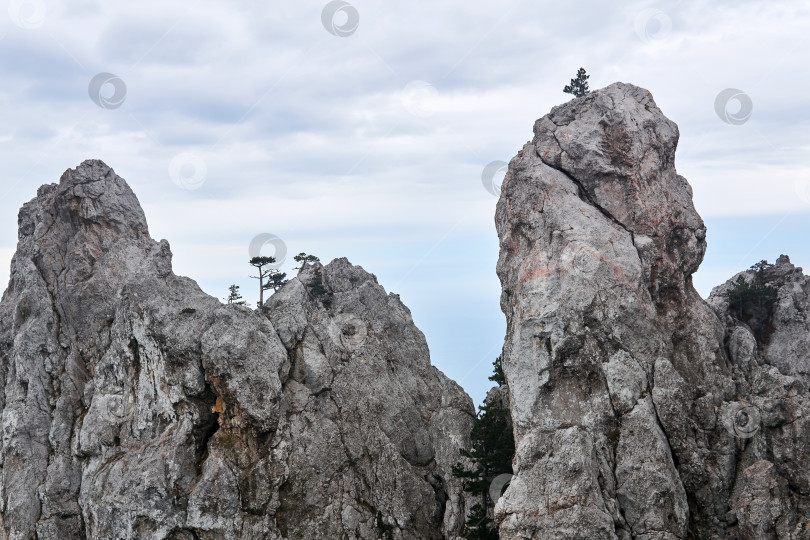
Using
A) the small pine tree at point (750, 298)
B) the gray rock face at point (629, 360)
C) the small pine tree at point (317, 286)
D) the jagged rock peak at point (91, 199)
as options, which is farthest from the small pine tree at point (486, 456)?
the jagged rock peak at point (91, 199)

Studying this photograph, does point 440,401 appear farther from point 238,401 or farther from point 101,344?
point 101,344

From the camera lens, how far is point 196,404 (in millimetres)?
54938

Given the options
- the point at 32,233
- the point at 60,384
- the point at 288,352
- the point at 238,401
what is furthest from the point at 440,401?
the point at 32,233

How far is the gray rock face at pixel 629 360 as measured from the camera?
142ft

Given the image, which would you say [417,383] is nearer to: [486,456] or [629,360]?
[486,456]

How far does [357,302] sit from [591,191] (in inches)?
968

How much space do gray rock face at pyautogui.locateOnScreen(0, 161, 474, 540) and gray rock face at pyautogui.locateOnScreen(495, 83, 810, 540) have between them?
14116 mm

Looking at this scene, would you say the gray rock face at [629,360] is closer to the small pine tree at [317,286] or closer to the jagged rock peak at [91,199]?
the small pine tree at [317,286]

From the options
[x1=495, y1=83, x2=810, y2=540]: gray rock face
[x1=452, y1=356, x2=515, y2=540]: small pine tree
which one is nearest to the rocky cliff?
[x1=495, y1=83, x2=810, y2=540]: gray rock face

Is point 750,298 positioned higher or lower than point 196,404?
higher

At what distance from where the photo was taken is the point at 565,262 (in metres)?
49.4

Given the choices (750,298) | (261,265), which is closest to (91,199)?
(261,265)

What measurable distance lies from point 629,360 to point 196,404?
33295 millimetres

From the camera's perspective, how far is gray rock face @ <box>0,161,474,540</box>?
5319 centimetres
